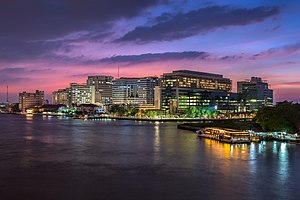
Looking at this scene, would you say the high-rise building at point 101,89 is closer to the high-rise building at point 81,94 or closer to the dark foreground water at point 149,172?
the high-rise building at point 81,94

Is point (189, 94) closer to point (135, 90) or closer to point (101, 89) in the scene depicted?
point (135, 90)

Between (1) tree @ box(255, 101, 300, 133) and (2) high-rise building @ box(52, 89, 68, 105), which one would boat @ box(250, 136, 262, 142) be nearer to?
(1) tree @ box(255, 101, 300, 133)

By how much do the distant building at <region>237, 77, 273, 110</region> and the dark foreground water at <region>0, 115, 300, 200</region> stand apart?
6311 centimetres

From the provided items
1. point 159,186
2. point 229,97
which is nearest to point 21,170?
point 159,186

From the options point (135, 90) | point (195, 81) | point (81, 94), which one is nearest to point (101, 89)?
point (81, 94)

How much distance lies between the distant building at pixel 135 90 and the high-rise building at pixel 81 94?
14.0m

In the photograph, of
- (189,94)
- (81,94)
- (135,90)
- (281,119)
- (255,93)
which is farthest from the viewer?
(81,94)

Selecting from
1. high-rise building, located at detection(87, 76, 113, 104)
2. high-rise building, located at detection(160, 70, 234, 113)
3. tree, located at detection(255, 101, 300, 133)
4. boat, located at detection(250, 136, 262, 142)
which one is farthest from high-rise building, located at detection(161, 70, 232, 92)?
boat, located at detection(250, 136, 262, 142)

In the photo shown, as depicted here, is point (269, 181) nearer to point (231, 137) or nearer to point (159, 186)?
point (159, 186)

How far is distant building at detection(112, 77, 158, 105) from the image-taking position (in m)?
81.3

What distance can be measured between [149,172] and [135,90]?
71.4 meters

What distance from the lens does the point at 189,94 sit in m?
67.5

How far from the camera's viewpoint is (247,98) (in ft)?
266

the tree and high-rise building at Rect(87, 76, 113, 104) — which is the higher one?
high-rise building at Rect(87, 76, 113, 104)
